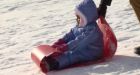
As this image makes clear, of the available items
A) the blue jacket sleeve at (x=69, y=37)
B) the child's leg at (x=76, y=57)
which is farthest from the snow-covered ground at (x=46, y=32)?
the blue jacket sleeve at (x=69, y=37)

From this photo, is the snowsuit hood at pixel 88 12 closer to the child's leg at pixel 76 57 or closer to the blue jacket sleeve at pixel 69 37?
the blue jacket sleeve at pixel 69 37

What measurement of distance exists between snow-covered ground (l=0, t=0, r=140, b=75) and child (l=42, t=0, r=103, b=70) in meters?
0.12

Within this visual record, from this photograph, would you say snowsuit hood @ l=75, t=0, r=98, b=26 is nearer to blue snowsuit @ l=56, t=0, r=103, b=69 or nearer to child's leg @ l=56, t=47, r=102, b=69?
blue snowsuit @ l=56, t=0, r=103, b=69

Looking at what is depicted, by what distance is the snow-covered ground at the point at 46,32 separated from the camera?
4.63 metres

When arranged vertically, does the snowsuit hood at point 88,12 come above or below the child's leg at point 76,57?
above

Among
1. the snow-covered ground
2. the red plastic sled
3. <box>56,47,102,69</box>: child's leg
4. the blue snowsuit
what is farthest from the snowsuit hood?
the snow-covered ground

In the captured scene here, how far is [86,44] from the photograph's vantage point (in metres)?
4.76

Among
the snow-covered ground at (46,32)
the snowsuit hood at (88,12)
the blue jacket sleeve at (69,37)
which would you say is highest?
the snowsuit hood at (88,12)

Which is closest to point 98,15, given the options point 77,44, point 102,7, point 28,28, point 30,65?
point 102,7

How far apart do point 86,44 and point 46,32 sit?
7.24 ft

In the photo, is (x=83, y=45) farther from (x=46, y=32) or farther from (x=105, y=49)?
(x=46, y=32)

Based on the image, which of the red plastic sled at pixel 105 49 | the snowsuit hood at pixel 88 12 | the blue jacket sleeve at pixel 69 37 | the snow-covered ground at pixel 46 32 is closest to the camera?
the snow-covered ground at pixel 46 32

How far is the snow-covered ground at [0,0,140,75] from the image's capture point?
182 inches

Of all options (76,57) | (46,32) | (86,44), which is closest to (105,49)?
(86,44)
